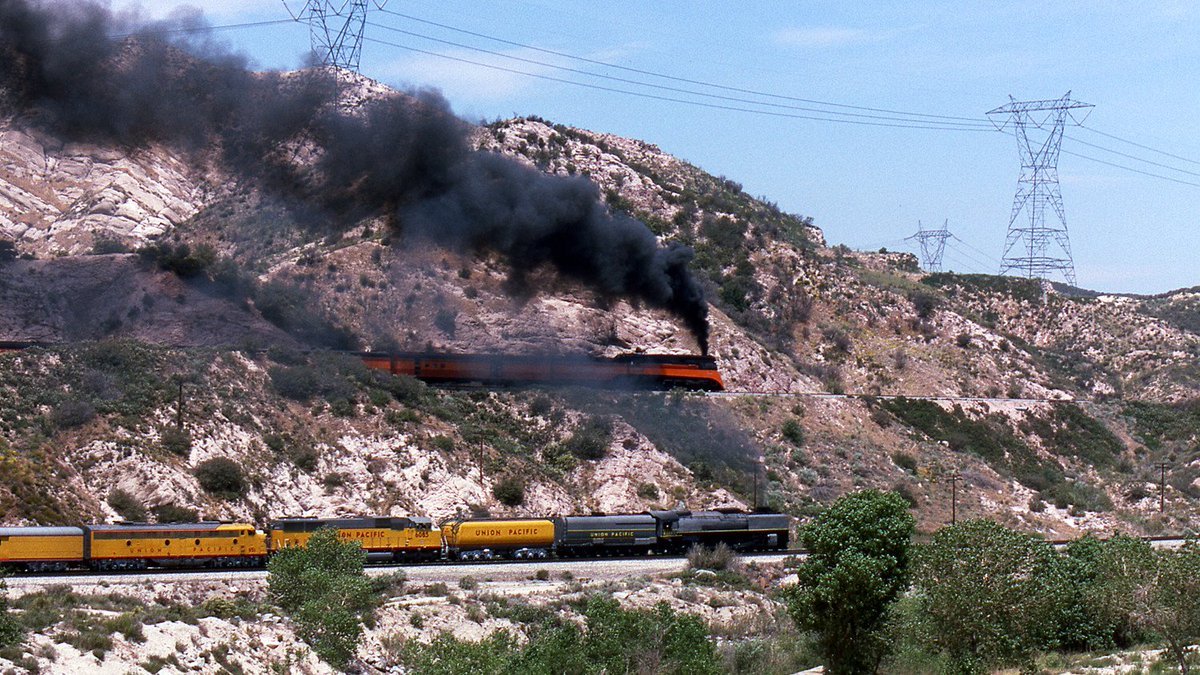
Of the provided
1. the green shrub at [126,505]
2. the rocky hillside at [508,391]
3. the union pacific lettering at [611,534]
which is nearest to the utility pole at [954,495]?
the rocky hillside at [508,391]

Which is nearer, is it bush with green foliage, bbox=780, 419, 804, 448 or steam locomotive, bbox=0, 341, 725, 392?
steam locomotive, bbox=0, 341, 725, 392

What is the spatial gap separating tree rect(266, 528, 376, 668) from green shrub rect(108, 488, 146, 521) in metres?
11.2

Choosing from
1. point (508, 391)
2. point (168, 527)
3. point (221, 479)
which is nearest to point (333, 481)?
point (221, 479)

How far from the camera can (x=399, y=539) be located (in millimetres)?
49594

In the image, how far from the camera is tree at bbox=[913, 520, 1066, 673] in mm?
30484

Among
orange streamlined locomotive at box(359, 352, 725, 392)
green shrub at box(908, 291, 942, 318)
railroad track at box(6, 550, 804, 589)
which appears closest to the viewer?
railroad track at box(6, 550, 804, 589)

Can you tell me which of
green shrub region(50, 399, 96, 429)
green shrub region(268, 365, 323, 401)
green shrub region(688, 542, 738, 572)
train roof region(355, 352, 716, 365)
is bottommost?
green shrub region(688, 542, 738, 572)

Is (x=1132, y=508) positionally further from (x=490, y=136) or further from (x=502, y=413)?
(x=490, y=136)

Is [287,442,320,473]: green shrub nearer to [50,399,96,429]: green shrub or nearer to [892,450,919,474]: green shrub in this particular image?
[50,399,96,429]: green shrub

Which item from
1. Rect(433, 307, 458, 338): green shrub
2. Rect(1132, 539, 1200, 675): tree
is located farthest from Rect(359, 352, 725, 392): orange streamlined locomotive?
Rect(1132, 539, 1200, 675): tree

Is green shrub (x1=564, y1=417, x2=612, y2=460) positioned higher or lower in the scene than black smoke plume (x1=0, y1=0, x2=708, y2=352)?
lower

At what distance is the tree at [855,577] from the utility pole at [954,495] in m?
30.3

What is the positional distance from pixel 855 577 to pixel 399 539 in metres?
21.0

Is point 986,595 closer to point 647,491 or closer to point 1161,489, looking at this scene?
point 647,491
